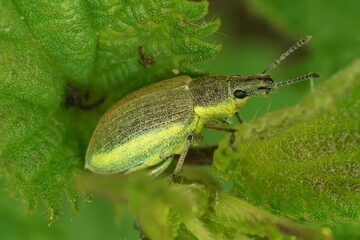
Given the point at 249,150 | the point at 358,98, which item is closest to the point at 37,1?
the point at 249,150

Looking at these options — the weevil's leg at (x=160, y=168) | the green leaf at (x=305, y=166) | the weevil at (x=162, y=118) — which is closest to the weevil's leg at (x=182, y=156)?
the weevil at (x=162, y=118)

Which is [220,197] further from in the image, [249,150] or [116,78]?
[116,78]

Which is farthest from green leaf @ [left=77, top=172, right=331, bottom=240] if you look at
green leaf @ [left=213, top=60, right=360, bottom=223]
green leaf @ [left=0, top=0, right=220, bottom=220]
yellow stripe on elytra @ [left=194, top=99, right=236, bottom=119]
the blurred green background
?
the blurred green background

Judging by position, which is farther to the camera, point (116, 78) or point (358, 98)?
point (116, 78)

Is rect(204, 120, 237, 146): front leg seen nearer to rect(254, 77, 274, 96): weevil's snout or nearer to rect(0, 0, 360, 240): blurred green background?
rect(254, 77, 274, 96): weevil's snout

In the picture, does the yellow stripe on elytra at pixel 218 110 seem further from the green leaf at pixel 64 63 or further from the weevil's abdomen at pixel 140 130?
the green leaf at pixel 64 63

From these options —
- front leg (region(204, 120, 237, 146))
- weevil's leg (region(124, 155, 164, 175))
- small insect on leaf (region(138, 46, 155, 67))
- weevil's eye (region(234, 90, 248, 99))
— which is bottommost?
weevil's leg (region(124, 155, 164, 175))
